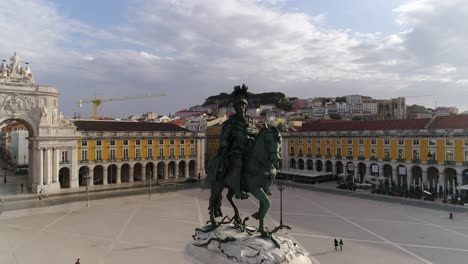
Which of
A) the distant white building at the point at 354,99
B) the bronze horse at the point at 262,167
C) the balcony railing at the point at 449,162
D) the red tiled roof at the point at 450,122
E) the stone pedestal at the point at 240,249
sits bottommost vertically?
the stone pedestal at the point at 240,249

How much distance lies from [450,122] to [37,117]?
53.7 metres

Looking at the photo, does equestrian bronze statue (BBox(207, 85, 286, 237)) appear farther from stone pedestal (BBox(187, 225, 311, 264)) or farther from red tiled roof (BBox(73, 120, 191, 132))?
red tiled roof (BBox(73, 120, 191, 132))

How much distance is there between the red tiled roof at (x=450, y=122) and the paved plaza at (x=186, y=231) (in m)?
16.2

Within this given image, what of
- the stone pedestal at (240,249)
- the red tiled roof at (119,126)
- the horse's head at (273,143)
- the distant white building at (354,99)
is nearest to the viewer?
the horse's head at (273,143)

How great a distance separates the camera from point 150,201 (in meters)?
36.8

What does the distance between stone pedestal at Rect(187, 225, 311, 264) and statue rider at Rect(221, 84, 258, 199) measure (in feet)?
5.45

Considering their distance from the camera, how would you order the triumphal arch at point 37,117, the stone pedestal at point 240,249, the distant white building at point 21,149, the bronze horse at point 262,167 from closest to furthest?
the bronze horse at point 262,167, the stone pedestal at point 240,249, the triumphal arch at point 37,117, the distant white building at point 21,149

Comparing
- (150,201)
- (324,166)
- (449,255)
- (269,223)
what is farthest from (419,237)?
(324,166)

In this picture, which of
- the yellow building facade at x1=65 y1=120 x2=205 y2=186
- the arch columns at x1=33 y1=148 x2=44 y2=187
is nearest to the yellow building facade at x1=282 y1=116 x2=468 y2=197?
the yellow building facade at x1=65 y1=120 x2=205 y2=186

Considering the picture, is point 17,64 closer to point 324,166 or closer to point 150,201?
point 150,201

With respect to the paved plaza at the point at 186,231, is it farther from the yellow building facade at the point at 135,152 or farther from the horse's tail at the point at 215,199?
the yellow building facade at the point at 135,152

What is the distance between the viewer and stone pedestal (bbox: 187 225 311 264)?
1199cm

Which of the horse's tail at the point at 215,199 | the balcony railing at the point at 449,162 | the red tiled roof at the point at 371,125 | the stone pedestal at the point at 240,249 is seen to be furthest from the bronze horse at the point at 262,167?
the red tiled roof at the point at 371,125

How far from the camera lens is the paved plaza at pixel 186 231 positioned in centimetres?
1876
